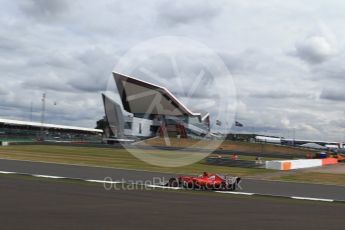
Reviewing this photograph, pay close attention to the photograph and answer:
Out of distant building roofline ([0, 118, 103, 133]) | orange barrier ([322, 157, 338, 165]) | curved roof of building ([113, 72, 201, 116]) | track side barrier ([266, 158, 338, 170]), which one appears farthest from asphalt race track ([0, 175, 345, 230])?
distant building roofline ([0, 118, 103, 133])

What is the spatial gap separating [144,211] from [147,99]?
9818 centimetres

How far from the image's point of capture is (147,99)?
108 m

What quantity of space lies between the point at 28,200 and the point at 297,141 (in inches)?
6192

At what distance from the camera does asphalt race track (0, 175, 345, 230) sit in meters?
8.66

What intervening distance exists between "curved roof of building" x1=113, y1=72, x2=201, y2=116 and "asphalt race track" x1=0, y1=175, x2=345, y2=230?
2965 inches

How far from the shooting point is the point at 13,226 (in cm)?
779

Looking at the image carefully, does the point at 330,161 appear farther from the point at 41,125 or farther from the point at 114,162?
the point at 41,125

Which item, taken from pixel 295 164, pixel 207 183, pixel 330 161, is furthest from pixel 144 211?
pixel 330 161

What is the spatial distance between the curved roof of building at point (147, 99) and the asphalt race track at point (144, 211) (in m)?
75.3

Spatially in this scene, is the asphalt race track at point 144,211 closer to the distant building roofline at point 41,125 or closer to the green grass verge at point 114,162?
the green grass verge at point 114,162

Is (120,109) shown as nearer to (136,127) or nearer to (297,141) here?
(136,127)

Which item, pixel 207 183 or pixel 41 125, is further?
pixel 41 125

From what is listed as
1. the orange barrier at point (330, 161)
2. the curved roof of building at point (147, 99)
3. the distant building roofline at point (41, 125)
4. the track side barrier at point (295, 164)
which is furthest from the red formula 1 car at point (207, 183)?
the distant building roofline at point (41, 125)

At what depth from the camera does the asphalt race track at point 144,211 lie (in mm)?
8656
